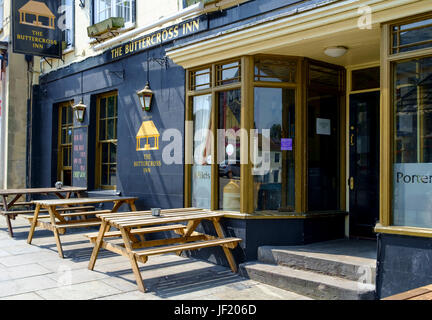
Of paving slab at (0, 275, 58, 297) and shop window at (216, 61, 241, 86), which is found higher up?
shop window at (216, 61, 241, 86)

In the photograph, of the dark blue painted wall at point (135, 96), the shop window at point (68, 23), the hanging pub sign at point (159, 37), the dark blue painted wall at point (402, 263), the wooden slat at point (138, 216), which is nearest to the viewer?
the dark blue painted wall at point (402, 263)

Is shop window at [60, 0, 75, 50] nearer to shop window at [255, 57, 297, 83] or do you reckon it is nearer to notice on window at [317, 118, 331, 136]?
shop window at [255, 57, 297, 83]

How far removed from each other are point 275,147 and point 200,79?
1694 mm

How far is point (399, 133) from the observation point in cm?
465

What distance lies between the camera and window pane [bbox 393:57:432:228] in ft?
14.5

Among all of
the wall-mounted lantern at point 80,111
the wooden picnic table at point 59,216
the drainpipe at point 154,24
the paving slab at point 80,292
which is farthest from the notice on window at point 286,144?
the wall-mounted lantern at point 80,111

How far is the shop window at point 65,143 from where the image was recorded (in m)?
11.0

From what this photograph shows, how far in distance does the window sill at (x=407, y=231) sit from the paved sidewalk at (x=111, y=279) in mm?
1178

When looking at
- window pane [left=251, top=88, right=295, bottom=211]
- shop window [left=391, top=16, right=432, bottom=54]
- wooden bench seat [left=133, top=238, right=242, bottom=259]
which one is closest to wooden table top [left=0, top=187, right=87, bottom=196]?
wooden bench seat [left=133, top=238, right=242, bottom=259]

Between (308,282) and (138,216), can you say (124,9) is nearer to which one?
(138,216)

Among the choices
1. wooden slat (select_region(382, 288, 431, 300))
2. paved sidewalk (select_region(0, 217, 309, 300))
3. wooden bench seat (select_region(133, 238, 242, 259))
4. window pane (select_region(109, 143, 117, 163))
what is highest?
window pane (select_region(109, 143, 117, 163))

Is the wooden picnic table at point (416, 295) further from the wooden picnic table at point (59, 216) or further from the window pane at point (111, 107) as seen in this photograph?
the window pane at point (111, 107)

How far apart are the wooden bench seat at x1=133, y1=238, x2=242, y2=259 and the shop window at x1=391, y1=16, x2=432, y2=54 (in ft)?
9.86

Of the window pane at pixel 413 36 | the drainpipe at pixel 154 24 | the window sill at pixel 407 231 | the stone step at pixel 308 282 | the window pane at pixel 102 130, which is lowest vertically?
the stone step at pixel 308 282
